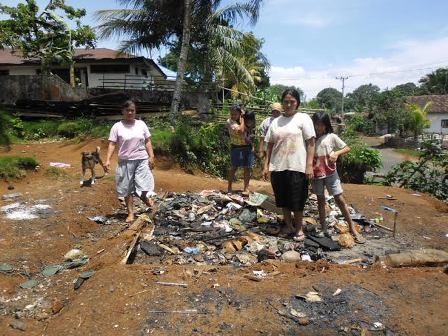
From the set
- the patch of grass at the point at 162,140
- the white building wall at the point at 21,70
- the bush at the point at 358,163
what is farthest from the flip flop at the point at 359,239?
the white building wall at the point at 21,70

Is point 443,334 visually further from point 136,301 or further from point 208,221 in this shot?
point 208,221

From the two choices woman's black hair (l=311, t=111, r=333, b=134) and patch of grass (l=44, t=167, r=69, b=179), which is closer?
woman's black hair (l=311, t=111, r=333, b=134)

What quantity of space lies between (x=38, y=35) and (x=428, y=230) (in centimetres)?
1547

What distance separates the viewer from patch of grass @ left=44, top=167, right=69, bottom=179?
8.58 metres

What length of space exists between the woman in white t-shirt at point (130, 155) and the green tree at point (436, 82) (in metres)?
57.2

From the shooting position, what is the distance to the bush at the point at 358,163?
41.4 feet

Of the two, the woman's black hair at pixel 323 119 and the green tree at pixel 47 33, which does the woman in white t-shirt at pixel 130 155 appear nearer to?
the woman's black hair at pixel 323 119

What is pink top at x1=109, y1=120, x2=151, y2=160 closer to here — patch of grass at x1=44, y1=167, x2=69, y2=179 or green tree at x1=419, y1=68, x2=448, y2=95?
patch of grass at x1=44, y1=167, x2=69, y2=179

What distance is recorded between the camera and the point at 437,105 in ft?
142

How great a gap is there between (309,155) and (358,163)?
8361 millimetres

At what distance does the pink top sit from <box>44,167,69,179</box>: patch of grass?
3.50 meters

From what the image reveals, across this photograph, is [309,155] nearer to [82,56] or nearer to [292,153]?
[292,153]

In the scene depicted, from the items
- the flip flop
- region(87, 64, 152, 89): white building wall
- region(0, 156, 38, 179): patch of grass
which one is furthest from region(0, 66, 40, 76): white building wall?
the flip flop

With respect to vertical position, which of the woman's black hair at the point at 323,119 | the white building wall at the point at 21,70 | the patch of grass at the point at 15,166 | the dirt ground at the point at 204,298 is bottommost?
the dirt ground at the point at 204,298
